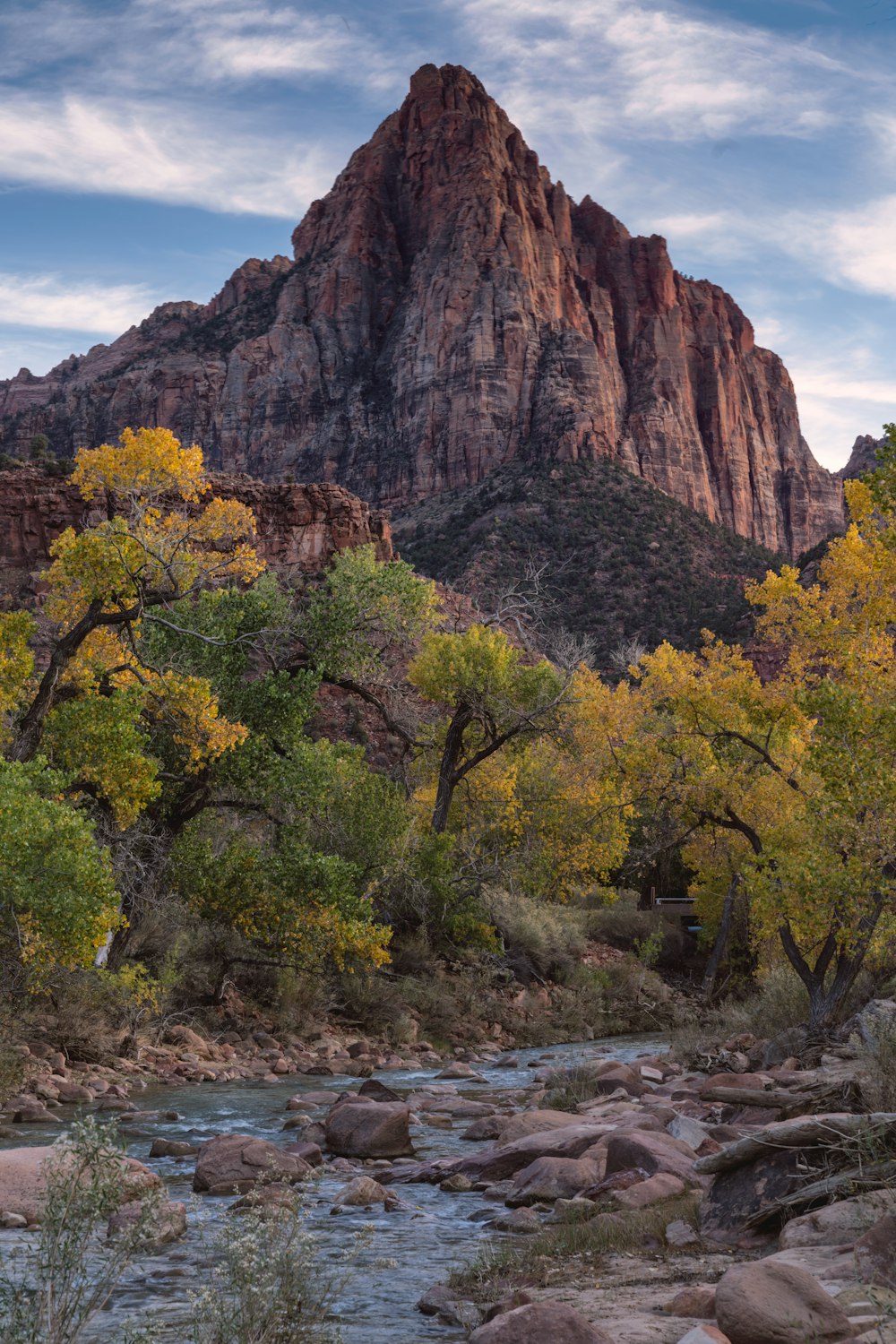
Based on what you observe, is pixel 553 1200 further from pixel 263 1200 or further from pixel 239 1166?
pixel 239 1166

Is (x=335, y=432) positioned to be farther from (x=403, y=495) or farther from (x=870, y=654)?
(x=870, y=654)

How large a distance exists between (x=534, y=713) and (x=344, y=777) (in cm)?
434

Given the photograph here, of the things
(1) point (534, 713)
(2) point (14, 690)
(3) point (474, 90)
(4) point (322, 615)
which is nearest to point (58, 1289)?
(2) point (14, 690)

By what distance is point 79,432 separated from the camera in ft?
443

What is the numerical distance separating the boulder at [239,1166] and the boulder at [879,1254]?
4760mm

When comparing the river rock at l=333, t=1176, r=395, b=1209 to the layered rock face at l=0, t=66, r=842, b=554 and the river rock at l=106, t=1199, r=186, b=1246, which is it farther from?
the layered rock face at l=0, t=66, r=842, b=554

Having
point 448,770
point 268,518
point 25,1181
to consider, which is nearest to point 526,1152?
point 25,1181

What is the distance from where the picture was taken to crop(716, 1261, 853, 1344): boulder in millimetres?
4703

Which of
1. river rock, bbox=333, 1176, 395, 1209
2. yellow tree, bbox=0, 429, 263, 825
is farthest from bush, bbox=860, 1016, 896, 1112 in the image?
yellow tree, bbox=0, 429, 263, 825

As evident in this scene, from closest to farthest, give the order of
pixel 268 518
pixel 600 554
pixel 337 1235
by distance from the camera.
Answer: pixel 337 1235 → pixel 268 518 → pixel 600 554

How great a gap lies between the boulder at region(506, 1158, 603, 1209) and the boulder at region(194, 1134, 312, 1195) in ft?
6.03

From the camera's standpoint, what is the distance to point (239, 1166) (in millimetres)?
9047

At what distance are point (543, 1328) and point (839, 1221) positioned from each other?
2.52 m

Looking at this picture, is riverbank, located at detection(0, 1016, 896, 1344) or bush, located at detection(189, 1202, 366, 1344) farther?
riverbank, located at detection(0, 1016, 896, 1344)
